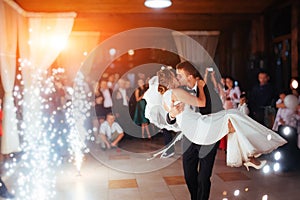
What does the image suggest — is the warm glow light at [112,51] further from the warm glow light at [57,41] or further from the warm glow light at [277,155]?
the warm glow light at [277,155]

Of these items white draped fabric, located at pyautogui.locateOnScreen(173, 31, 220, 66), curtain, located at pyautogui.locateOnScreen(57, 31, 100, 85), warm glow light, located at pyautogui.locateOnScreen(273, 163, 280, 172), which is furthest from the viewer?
white draped fabric, located at pyautogui.locateOnScreen(173, 31, 220, 66)

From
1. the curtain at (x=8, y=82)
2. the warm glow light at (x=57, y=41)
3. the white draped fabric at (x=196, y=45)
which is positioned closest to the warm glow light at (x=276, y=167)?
the curtain at (x=8, y=82)

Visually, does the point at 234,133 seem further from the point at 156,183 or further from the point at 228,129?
the point at 156,183

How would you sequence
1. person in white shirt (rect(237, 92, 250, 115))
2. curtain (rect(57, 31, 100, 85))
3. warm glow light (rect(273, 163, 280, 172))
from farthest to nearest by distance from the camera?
curtain (rect(57, 31, 100, 85)), warm glow light (rect(273, 163, 280, 172)), person in white shirt (rect(237, 92, 250, 115))

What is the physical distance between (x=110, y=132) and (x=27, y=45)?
Result: 2.29m

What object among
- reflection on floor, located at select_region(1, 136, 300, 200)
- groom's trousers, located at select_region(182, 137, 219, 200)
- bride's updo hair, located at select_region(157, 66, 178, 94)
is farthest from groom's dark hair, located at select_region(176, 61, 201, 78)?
reflection on floor, located at select_region(1, 136, 300, 200)

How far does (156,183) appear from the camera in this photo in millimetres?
4711

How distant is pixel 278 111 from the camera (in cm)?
554

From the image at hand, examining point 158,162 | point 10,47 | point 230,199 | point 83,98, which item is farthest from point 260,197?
point 83,98

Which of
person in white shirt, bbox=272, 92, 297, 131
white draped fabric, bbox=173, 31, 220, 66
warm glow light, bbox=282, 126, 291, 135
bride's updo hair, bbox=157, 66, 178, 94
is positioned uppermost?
white draped fabric, bbox=173, 31, 220, 66

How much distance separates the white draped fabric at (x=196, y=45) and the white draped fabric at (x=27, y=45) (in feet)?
11.6

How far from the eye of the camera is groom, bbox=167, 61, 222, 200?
10.7 feet

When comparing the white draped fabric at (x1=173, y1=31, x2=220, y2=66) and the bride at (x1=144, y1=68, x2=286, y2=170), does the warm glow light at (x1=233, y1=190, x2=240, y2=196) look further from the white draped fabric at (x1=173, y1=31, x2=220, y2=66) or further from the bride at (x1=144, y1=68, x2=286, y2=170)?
the white draped fabric at (x1=173, y1=31, x2=220, y2=66)

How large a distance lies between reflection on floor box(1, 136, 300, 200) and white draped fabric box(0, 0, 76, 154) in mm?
1267
